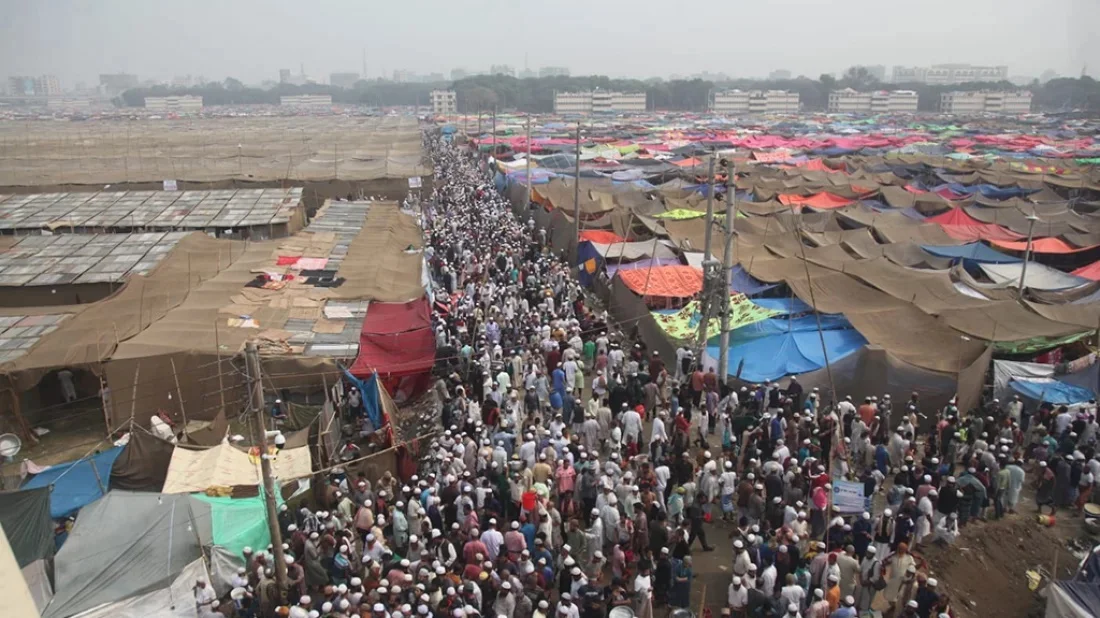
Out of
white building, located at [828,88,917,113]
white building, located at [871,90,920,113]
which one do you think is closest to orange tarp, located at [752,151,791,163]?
white building, located at [828,88,917,113]

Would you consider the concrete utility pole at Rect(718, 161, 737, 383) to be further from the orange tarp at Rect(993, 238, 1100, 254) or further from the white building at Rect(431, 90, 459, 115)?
the white building at Rect(431, 90, 459, 115)

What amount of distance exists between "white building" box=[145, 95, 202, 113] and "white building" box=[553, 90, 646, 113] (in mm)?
82524

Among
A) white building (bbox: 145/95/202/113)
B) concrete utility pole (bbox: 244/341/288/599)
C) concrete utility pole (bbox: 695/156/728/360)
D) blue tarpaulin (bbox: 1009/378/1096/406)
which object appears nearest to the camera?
concrete utility pole (bbox: 244/341/288/599)

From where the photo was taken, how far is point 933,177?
129 feet

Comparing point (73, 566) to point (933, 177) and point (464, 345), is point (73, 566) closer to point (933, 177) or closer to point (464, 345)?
point (464, 345)

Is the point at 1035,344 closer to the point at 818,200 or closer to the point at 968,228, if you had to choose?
the point at 968,228

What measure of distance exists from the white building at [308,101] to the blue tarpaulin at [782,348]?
180 metres

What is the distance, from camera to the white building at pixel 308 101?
591ft

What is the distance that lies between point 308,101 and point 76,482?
190153mm

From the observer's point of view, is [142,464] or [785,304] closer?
[142,464]

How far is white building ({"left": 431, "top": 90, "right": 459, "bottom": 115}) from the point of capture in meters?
136

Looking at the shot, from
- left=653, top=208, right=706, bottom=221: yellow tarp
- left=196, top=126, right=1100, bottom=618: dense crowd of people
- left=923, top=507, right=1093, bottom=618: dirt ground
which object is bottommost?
left=923, top=507, right=1093, bottom=618: dirt ground

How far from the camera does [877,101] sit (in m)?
132

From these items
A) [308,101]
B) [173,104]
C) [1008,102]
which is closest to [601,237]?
[1008,102]
